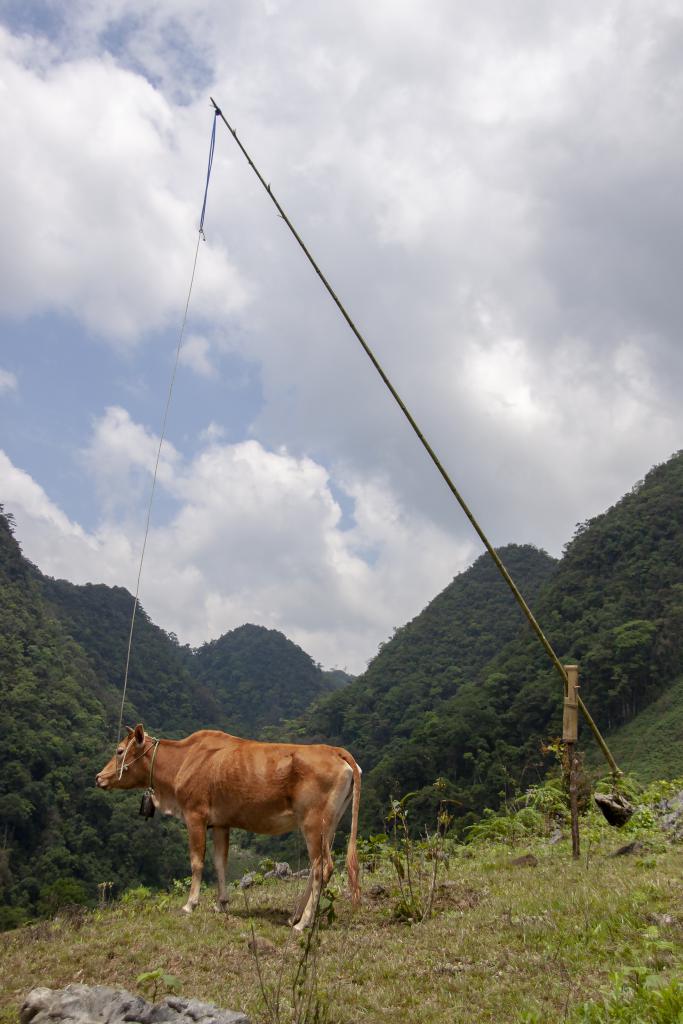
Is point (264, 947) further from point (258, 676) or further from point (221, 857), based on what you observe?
point (258, 676)

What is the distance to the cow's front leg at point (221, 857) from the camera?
823cm

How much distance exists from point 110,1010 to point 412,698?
81.2m

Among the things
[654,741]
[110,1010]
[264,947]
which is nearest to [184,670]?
[654,741]

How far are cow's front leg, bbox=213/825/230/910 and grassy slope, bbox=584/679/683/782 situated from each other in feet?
107

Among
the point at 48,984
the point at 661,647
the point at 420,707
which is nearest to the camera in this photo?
the point at 48,984

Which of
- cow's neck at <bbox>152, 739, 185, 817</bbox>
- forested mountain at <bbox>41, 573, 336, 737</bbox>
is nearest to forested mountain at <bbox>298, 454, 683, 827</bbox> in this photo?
forested mountain at <bbox>41, 573, 336, 737</bbox>

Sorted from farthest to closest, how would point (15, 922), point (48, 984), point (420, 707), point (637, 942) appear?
1. point (420, 707)
2. point (15, 922)
3. point (48, 984)
4. point (637, 942)

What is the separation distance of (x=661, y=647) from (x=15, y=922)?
44727mm

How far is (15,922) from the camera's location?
32.1 metres

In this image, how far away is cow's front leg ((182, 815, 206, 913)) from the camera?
8359mm

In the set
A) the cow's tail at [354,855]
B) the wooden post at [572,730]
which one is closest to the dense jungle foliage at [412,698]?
the wooden post at [572,730]

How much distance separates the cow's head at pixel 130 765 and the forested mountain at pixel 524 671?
27.0 metres

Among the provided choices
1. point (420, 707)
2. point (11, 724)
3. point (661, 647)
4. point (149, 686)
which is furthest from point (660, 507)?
point (149, 686)

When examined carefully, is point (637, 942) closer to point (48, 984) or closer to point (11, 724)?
point (48, 984)
